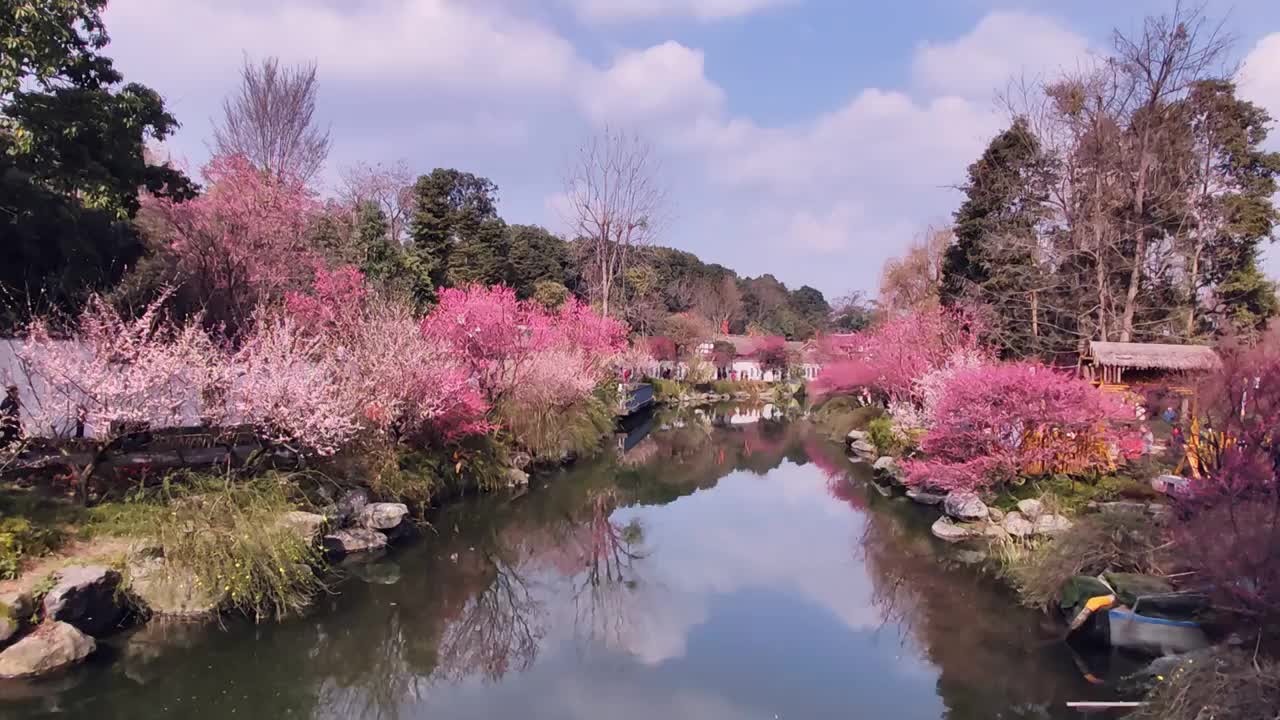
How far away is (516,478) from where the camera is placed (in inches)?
617

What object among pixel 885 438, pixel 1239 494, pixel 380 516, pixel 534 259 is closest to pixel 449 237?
pixel 534 259

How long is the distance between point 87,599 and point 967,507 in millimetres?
11270

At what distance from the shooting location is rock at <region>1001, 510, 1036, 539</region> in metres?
10.6

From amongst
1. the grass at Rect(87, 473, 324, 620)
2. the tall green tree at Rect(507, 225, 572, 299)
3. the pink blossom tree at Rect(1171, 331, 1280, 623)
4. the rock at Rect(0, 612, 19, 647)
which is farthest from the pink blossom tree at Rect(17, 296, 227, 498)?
the tall green tree at Rect(507, 225, 572, 299)

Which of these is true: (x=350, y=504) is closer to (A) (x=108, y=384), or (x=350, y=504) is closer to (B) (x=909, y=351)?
(A) (x=108, y=384)

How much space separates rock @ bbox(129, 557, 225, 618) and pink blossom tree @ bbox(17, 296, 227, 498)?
1734 mm

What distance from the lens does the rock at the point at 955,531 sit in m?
11.8

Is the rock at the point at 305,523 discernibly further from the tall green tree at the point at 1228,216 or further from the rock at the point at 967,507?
the tall green tree at the point at 1228,216

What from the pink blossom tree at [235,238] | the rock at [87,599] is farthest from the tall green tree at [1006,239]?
the rock at [87,599]

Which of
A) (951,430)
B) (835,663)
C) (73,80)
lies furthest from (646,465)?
(73,80)

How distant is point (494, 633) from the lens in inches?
334

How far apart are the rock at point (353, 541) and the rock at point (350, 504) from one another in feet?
0.69

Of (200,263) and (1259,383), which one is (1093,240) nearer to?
(1259,383)

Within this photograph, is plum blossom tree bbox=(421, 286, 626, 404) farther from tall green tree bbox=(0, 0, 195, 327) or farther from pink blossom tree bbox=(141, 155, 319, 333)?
tall green tree bbox=(0, 0, 195, 327)
